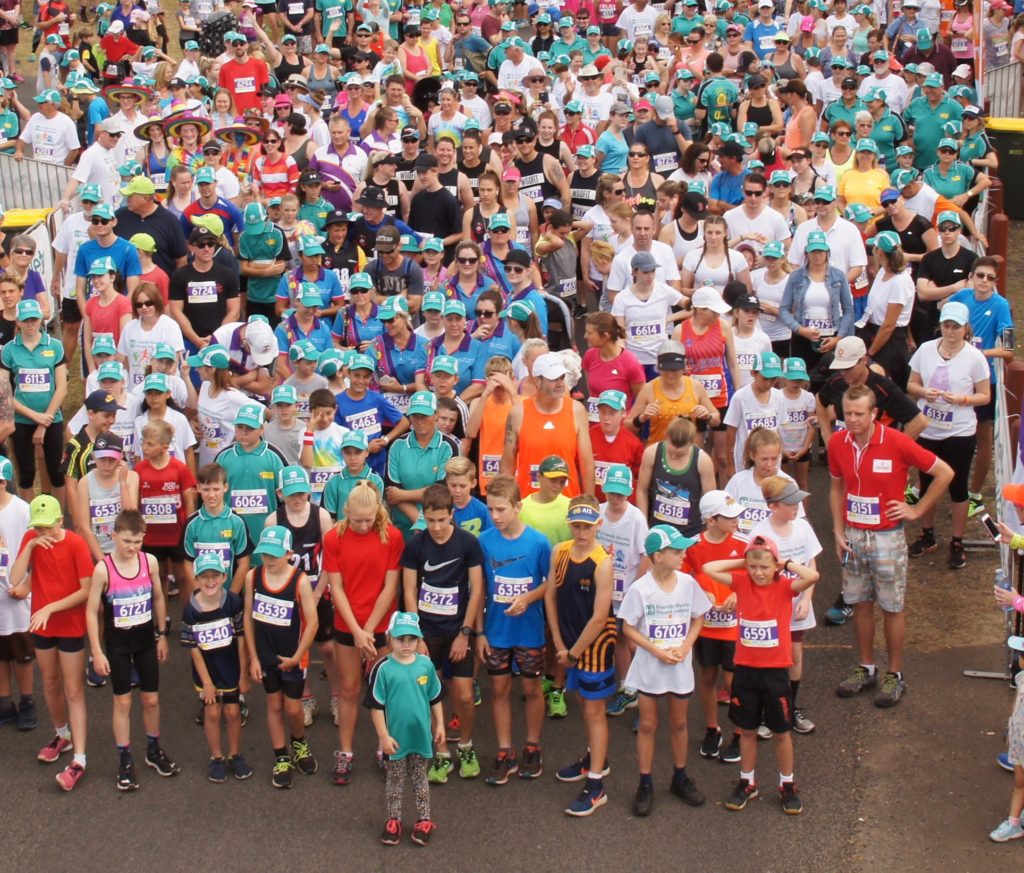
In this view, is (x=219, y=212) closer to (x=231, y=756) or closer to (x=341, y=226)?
(x=341, y=226)

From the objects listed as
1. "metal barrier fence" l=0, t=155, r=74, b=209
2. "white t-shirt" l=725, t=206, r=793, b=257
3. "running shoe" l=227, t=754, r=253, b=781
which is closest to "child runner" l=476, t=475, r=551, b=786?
"running shoe" l=227, t=754, r=253, b=781

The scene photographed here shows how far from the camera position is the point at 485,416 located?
35.3ft

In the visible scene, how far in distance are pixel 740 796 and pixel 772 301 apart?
5.14 metres

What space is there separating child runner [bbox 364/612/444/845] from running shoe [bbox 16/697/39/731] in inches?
105

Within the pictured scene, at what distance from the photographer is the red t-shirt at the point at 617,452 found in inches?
415

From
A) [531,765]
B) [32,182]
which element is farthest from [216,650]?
[32,182]

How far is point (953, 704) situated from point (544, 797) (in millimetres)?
2808

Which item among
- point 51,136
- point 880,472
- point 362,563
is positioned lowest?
point 362,563

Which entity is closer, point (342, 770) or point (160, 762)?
point (342, 770)

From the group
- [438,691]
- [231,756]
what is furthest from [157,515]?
[438,691]

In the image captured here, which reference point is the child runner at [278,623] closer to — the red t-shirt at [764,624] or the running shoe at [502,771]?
the running shoe at [502,771]

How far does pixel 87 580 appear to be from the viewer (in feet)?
31.2

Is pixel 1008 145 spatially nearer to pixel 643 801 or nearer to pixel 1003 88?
pixel 1003 88

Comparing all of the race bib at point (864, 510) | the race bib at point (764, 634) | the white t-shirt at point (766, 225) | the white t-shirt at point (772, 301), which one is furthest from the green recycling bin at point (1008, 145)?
the race bib at point (764, 634)
